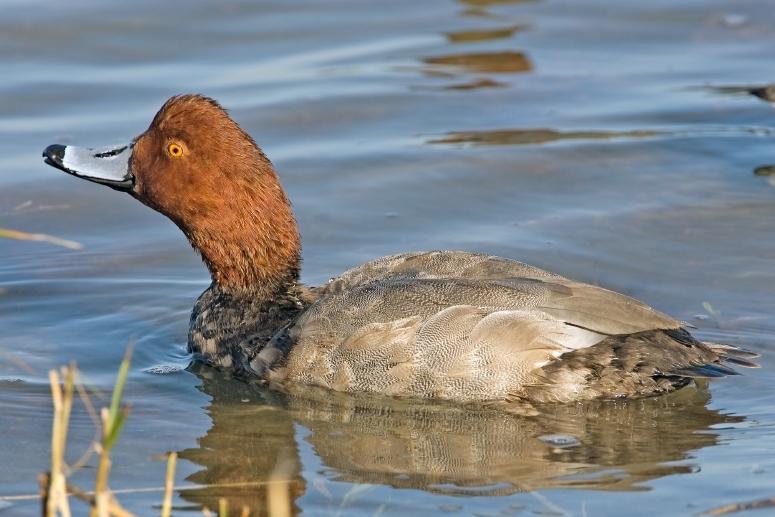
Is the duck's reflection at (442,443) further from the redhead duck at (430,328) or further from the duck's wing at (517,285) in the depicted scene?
the duck's wing at (517,285)

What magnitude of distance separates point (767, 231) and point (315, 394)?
3.48m

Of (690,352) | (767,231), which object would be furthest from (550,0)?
(690,352)

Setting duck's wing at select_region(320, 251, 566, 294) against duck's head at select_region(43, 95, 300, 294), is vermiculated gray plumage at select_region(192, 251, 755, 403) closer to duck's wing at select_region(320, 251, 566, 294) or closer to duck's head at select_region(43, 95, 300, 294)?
duck's wing at select_region(320, 251, 566, 294)

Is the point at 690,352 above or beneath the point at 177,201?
beneath

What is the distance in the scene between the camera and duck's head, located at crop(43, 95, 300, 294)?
22.6ft

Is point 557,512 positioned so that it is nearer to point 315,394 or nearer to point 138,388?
point 315,394

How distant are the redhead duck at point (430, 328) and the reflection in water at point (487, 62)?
516cm

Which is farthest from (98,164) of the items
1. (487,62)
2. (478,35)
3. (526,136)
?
(478,35)

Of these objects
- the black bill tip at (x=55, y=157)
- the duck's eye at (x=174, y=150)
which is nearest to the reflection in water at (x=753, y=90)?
the duck's eye at (x=174, y=150)

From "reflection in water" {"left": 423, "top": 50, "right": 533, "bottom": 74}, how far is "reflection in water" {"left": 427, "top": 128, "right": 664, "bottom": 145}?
58.2 inches

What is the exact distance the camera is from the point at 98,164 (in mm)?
7133

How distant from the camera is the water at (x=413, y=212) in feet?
18.2

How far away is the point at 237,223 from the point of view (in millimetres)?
6938

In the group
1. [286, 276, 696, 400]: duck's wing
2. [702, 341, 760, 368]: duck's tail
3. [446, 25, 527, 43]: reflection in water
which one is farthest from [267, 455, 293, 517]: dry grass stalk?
[446, 25, 527, 43]: reflection in water
